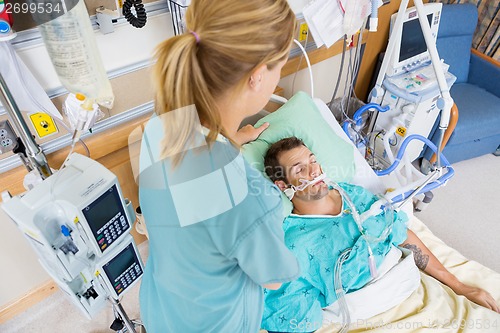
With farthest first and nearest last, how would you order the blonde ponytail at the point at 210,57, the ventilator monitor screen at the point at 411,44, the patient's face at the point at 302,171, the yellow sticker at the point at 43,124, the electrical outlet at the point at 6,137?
the ventilator monitor screen at the point at 411,44 → the patient's face at the point at 302,171 → the yellow sticker at the point at 43,124 → the electrical outlet at the point at 6,137 → the blonde ponytail at the point at 210,57

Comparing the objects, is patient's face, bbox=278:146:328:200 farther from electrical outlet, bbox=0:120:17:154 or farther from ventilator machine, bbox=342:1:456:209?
electrical outlet, bbox=0:120:17:154

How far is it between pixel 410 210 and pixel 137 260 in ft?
4.60

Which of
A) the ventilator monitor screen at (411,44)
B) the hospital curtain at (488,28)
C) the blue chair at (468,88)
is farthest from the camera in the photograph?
the hospital curtain at (488,28)

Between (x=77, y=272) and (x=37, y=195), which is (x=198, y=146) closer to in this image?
(x=37, y=195)

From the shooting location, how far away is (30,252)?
165cm

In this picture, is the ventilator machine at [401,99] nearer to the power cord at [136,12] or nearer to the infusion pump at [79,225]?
the power cord at [136,12]

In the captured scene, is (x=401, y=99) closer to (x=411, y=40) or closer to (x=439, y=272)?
(x=411, y=40)

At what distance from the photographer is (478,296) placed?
157cm

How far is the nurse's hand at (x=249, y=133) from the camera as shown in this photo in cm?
173

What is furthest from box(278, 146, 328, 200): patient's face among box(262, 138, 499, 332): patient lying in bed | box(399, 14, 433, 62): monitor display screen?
box(399, 14, 433, 62): monitor display screen

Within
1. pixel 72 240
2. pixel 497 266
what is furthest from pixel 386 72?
pixel 72 240

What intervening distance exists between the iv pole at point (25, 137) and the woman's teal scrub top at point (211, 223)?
44 cm

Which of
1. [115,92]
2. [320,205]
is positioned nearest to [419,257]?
[320,205]

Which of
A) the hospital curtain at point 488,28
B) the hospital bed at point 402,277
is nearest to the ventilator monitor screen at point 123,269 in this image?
the hospital bed at point 402,277
